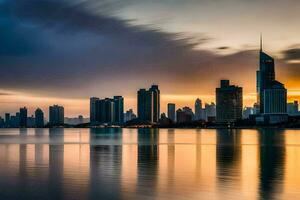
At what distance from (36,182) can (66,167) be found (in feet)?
46.9

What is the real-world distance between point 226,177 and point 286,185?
7.12m

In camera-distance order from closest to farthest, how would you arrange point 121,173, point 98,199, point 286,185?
point 98,199 < point 286,185 < point 121,173

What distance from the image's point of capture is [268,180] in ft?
138

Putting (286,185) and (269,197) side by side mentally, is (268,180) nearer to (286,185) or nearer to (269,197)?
(286,185)

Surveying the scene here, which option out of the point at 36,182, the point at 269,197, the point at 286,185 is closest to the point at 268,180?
the point at 286,185

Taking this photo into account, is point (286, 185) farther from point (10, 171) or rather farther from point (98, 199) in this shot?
point (10, 171)

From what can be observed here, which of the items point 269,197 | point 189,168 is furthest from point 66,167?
point 269,197

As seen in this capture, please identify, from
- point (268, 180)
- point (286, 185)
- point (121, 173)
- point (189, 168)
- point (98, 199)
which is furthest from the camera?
point (189, 168)

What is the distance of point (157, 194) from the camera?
33750mm

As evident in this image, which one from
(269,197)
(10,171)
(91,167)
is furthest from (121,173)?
(269,197)

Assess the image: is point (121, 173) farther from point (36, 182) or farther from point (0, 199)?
point (0, 199)

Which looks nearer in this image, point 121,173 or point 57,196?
point 57,196

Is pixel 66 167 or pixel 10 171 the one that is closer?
pixel 10 171

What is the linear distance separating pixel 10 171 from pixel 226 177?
74.8ft
